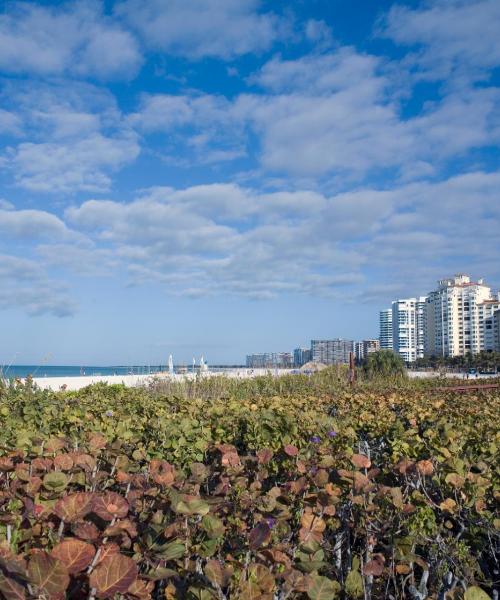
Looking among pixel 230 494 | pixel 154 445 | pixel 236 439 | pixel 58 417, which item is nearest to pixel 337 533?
pixel 230 494

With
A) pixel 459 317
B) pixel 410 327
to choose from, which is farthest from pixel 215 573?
pixel 410 327

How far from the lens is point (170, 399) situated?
17.0 ft

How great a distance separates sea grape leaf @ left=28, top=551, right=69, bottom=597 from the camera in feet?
3.43

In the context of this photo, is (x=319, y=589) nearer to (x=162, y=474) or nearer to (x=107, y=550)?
(x=107, y=550)

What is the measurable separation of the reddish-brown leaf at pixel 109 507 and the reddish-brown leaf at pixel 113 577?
0.35m

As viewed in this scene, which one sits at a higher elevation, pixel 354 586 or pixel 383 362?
pixel 383 362

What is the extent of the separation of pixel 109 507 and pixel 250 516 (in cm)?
62

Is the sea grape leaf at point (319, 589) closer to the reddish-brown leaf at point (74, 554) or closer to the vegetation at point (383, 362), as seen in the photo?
the reddish-brown leaf at point (74, 554)

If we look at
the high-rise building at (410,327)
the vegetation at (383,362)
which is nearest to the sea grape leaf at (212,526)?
the vegetation at (383,362)

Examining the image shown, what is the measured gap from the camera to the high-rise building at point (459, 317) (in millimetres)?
95438

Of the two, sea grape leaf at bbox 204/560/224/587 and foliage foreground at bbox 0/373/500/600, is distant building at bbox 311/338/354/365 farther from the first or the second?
sea grape leaf at bbox 204/560/224/587

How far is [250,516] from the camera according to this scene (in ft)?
6.42

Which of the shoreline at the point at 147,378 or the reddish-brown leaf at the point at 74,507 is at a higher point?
the reddish-brown leaf at the point at 74,507

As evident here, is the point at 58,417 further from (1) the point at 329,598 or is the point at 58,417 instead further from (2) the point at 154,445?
(1) the point at 329,598
